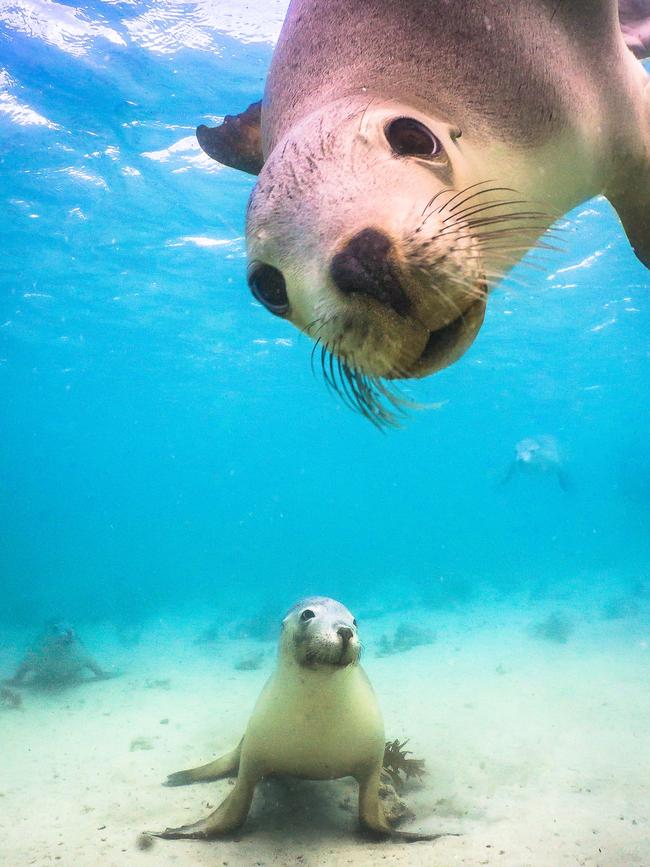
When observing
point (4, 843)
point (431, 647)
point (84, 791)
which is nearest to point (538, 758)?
point (84, 791)

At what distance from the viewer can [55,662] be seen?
9.80 meters

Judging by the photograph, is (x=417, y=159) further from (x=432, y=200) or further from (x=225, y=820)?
(x=225, y=820)

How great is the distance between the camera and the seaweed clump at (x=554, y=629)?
12.0 m

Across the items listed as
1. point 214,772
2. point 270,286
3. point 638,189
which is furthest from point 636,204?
point 214,772

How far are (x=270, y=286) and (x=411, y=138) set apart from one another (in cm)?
50

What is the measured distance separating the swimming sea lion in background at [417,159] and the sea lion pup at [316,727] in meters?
2.15

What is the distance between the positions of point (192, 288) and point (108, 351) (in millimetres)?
8262

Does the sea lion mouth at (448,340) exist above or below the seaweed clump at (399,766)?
Result: above

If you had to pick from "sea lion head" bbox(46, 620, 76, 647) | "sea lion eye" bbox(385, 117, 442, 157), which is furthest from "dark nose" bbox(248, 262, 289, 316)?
"sea lion head" bbox(46, 620, 76, 647)

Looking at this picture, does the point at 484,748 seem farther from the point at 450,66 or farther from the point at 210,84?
the point at 210,84

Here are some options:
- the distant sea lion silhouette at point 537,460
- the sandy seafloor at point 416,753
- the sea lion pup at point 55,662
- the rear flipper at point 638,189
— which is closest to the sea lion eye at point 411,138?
the rear flipper at point 638,189

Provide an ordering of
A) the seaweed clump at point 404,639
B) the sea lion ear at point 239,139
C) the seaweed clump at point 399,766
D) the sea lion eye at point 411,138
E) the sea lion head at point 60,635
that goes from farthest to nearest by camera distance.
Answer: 1. the seaweed clump at point 404,639
2. the sea lion head at point 60,635
3. the seaweed clump at point 399,766
4. the sea lion ear at point 239,139
5. the sea lion eye at point 411,138

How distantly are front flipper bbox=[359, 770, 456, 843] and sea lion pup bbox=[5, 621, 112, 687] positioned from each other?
296 inches

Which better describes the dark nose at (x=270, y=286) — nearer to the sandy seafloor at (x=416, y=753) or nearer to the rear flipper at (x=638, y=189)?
the rear flipper at (x=638, y=189)
